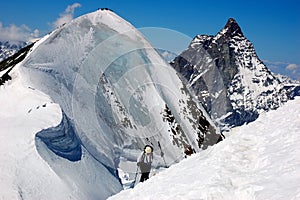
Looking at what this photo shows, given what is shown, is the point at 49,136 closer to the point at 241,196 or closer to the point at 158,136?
the point at 241,196

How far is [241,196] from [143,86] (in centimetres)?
5072

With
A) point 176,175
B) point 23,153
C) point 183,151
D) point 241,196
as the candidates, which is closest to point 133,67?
point 183,151

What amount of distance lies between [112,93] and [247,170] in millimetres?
41221

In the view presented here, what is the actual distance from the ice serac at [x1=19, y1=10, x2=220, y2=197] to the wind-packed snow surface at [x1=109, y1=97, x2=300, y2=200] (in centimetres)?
1079

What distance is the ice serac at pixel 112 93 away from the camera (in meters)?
37.7

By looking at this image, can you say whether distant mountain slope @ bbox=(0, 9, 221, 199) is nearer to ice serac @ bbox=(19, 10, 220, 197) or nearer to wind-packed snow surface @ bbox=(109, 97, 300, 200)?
ice serac @ bbox=(19, 10, 220, 197)

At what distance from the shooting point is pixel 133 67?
214 feet

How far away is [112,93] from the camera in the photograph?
5372cm

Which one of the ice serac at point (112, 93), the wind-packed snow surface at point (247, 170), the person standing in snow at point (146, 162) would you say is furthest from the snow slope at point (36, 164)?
the wind-packed snow surface at point (247, 170)

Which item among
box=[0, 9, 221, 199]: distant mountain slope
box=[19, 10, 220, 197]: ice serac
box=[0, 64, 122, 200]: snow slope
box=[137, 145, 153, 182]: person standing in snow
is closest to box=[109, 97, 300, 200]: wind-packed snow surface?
box=[137, 145, 153, 182]: person standing in snow

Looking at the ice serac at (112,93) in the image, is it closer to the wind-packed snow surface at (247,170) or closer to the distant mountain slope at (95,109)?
the distant mountain slope at (95,109)

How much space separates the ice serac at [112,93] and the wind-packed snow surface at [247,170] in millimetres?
10789

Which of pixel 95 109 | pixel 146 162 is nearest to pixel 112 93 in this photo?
pixel 95 109

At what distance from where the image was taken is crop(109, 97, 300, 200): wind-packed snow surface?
11.3m
